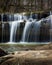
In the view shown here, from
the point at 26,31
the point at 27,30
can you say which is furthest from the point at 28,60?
the point at 27,30

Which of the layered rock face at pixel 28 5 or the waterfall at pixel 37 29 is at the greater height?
the layered rock face at pixel 28 5

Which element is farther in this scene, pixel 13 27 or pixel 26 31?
pixel 13 27

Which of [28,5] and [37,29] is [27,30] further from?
[28,5]

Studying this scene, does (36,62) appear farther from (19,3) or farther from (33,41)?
(19,3)

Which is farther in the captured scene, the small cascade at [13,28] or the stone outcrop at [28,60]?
the small cascade at [13,28]

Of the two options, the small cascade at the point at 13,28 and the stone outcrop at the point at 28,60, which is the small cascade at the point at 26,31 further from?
the stone outcrop at the point at 28,60

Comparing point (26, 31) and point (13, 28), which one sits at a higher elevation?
point (13, 28)

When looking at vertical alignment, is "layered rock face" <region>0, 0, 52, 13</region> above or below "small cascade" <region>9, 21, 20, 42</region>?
above

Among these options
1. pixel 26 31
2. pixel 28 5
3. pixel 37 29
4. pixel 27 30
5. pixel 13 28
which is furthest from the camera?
pixel 28 5

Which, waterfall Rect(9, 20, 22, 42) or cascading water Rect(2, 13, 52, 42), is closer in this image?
cascading water Rect(2, 13, 52, 42)

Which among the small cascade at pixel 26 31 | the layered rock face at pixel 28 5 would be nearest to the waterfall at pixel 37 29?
the small cascade at pixel 26 31

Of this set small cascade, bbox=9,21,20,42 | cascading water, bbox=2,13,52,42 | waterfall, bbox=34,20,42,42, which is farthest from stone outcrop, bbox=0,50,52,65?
small cascade, bbox=9,21,20,42

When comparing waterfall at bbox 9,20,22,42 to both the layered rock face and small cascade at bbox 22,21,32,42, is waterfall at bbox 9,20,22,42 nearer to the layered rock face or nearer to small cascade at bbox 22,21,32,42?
small cascade at bbox 22,21,32,42

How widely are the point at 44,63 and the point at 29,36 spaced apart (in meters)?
18.1
